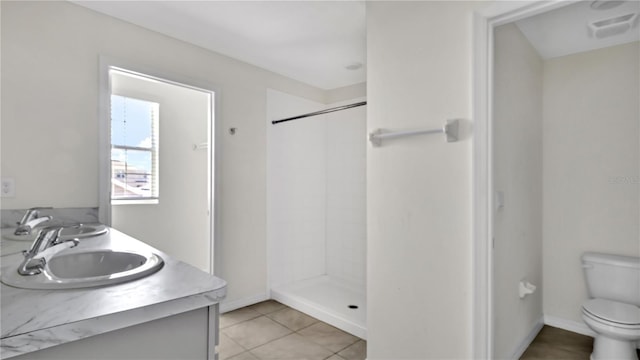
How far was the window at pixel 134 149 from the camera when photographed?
343 centimetres

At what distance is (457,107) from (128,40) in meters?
2.32

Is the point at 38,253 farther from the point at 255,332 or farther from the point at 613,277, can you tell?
the point at 613,277

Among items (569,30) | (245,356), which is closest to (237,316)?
(245,356)

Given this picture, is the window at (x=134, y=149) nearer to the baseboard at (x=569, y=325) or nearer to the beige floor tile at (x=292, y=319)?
the beige floor tile at (x=292, y=319)

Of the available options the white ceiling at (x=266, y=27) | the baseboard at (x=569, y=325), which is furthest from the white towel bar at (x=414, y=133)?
the baseboard at (x=569, y=325)

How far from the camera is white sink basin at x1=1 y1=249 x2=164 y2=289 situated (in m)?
0.87

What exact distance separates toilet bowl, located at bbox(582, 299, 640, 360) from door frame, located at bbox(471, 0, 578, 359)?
3.33 feet

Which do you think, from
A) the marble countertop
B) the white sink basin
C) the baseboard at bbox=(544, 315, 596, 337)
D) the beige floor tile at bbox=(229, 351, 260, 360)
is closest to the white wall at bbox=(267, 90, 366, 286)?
the beige floor tile at bbox=(229, 351, 260, 360)

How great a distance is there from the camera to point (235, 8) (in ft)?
7.09

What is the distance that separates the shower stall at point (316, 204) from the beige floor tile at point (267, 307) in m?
0.07

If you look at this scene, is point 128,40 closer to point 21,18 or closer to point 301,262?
point 21,18

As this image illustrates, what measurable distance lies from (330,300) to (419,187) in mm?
1817

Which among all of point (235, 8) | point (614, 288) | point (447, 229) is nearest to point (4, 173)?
point (235, 8)

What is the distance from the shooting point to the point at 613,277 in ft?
7.53
